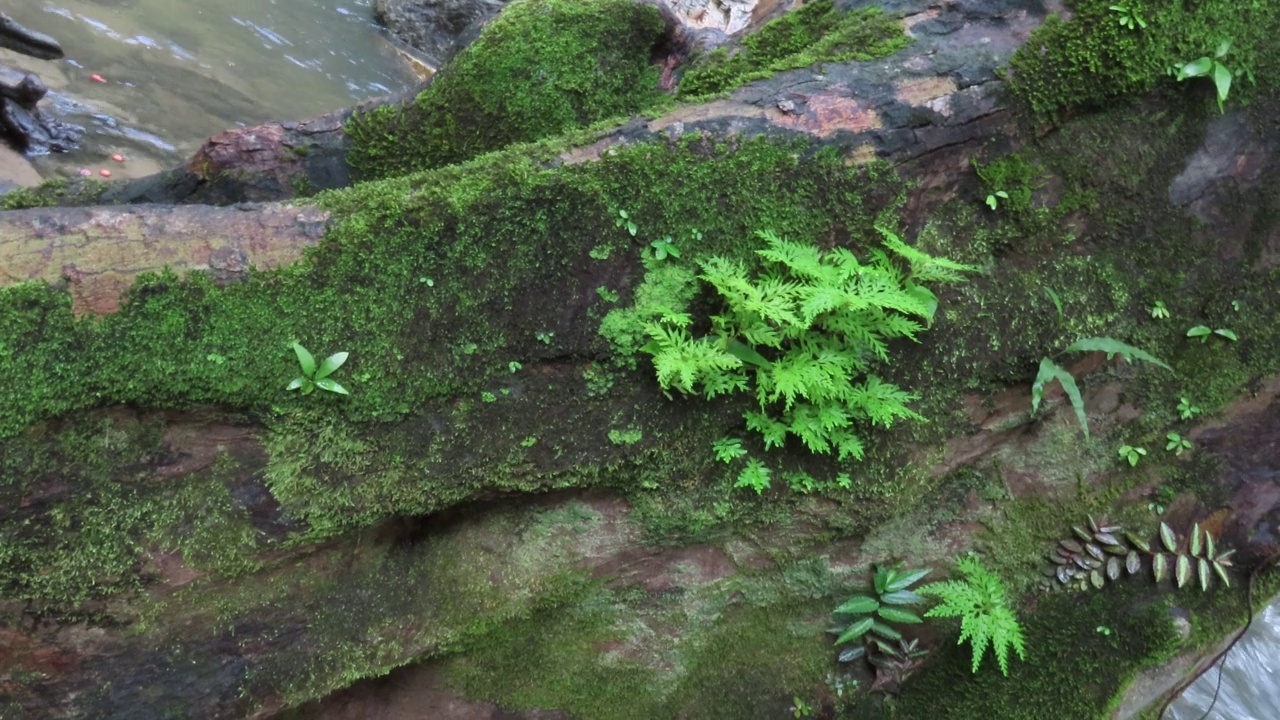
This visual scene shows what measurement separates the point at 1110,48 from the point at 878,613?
3144mm

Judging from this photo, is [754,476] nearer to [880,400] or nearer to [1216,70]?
[880,400]

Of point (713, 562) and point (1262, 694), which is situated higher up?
point (713, 562)

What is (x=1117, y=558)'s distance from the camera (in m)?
4.15

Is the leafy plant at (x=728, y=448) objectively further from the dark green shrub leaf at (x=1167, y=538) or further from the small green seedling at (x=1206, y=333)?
the small green seedling at (x=1206, y=333)

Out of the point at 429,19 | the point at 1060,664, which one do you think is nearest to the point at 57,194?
the point at 1060,664

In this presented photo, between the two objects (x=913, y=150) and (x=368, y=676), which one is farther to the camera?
(x=913, y=150)

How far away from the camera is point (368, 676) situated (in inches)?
126

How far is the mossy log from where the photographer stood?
2.74 meters

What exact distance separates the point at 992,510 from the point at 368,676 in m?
3.31

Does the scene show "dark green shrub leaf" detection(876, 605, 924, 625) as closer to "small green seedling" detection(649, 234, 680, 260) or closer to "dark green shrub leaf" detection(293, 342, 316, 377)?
"small green seedling" detection(649, 234, 680, 260)

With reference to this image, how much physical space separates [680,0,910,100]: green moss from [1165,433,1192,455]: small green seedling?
2725mm

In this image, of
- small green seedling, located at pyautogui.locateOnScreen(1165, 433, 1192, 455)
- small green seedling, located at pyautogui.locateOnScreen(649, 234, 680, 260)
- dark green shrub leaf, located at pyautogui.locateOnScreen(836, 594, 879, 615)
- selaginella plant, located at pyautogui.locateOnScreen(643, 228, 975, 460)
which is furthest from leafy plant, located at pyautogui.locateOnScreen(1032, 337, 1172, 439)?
small green seedling, located at pyautogui.locateOnScreen(649, 234, 680, 260)

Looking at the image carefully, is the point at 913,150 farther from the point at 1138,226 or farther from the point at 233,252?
the point at 233,252

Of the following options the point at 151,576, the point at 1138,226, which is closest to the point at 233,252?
the point at 151,576
